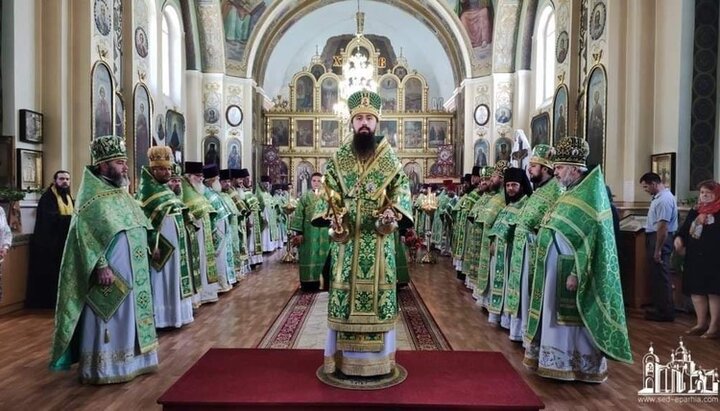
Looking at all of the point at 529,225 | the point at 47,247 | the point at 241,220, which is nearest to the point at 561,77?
the point at 241,220

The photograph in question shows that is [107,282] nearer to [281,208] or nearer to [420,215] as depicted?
[281,208]

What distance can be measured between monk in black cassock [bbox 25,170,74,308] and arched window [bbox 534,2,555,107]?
1306 centimetres

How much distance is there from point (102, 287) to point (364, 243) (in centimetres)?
226

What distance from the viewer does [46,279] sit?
7.61 m

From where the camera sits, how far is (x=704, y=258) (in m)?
6.25

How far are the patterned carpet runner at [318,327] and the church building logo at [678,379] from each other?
1850mm

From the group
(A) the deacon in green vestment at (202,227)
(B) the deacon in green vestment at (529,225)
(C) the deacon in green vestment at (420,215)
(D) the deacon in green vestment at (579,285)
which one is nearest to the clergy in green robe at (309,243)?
(A) the deacon in green vestment at (202,227)

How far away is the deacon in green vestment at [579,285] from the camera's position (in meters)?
4.51

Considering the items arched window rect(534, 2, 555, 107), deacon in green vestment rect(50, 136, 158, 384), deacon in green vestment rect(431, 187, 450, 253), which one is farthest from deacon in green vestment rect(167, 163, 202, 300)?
arched window rect(534, 2, 555, 107)

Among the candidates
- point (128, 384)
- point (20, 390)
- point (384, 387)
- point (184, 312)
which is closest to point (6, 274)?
point (184, 312)

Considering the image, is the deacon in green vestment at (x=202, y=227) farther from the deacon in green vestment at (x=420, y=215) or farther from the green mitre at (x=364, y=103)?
the deacon in green vestment at (x=420, y=215)

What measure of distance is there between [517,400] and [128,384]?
10.4 feet

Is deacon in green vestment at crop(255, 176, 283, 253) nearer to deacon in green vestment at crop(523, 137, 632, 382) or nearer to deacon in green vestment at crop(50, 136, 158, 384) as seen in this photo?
deacon in green vestment at crop(50, 136, 158, 384)

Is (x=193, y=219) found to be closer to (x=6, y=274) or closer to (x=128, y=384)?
(x=6, y=274)
